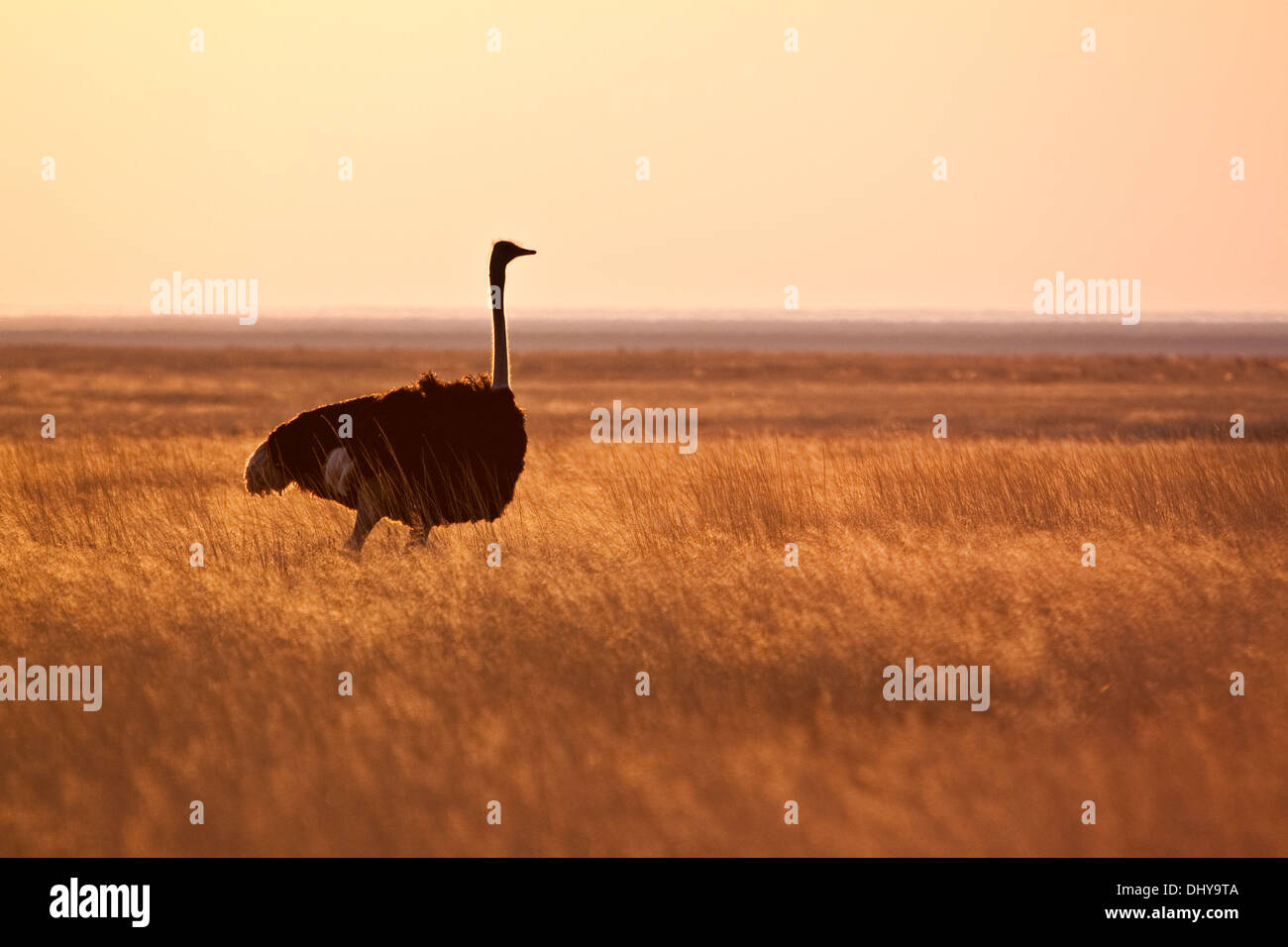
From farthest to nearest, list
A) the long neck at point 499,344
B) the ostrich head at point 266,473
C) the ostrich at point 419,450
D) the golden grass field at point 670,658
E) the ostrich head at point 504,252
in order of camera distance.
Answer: the ostrich head at point 504,252
the ostrich head at point 266,473
the long neck at point 499,344
the ostrich at point 419,450
the golden grass field at point 670,658

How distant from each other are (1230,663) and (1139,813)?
218 centimetres

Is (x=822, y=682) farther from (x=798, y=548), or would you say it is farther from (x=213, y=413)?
(x=213, y=413)

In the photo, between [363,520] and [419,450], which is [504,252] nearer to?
[419,450]

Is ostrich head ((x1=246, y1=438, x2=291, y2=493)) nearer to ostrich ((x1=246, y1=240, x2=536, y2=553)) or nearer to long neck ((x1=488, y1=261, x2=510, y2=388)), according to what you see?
ostrich ((x1=246, y1=240, x2=536, y2=553))

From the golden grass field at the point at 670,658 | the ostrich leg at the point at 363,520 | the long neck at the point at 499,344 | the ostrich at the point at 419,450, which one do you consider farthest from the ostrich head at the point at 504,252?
the ostrich leg at the point at 363,520

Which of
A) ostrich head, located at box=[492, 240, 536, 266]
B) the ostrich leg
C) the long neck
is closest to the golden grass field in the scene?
the ostrich leg

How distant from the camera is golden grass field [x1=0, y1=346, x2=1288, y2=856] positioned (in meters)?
5.11

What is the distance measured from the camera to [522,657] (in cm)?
711

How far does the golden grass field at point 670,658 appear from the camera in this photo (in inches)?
201

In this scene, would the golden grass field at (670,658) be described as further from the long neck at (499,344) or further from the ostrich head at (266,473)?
the long neck at (499,344)

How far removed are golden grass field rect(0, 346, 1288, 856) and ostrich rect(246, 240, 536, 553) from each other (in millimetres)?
365

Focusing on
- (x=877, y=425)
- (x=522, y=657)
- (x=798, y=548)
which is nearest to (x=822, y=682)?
(x=522, y=657)

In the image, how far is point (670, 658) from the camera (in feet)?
23.3

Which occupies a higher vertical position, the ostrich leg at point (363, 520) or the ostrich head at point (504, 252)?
the ostrich head at point (504, 252)
